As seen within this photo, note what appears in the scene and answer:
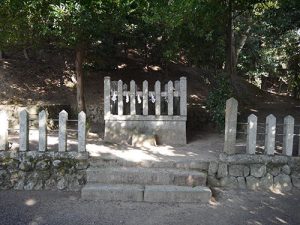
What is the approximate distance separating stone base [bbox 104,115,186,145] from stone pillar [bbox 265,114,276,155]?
228 cm

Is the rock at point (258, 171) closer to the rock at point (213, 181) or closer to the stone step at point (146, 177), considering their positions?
the rock at point (213, 181)

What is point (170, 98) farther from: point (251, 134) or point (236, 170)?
point (236, 170)

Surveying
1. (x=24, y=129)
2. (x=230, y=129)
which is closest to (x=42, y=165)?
(x=24, y=129)

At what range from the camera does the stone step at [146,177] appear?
6398 millimetres

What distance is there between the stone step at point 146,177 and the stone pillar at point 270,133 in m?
1.52

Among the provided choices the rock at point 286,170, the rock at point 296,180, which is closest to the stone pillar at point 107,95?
the rock at point 286,170

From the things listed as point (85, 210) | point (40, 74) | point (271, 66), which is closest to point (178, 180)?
point (85, 210)

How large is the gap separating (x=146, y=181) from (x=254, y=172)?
2.26m

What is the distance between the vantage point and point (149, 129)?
27.9 feet

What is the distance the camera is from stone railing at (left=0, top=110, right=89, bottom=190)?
262 inches

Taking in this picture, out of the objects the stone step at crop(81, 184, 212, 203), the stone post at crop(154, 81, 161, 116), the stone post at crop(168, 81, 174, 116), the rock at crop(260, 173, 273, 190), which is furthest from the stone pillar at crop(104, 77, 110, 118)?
Result: the rock at crop(260, 173, 273, 190)

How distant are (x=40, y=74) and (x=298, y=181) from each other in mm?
11053

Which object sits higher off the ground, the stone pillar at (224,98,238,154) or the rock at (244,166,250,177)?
the stone pillar at (224,98,238,154)

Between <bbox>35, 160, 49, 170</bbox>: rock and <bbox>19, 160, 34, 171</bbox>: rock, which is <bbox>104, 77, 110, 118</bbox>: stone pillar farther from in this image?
<bbox>19, 160, 34, 171</bbox>: rock
